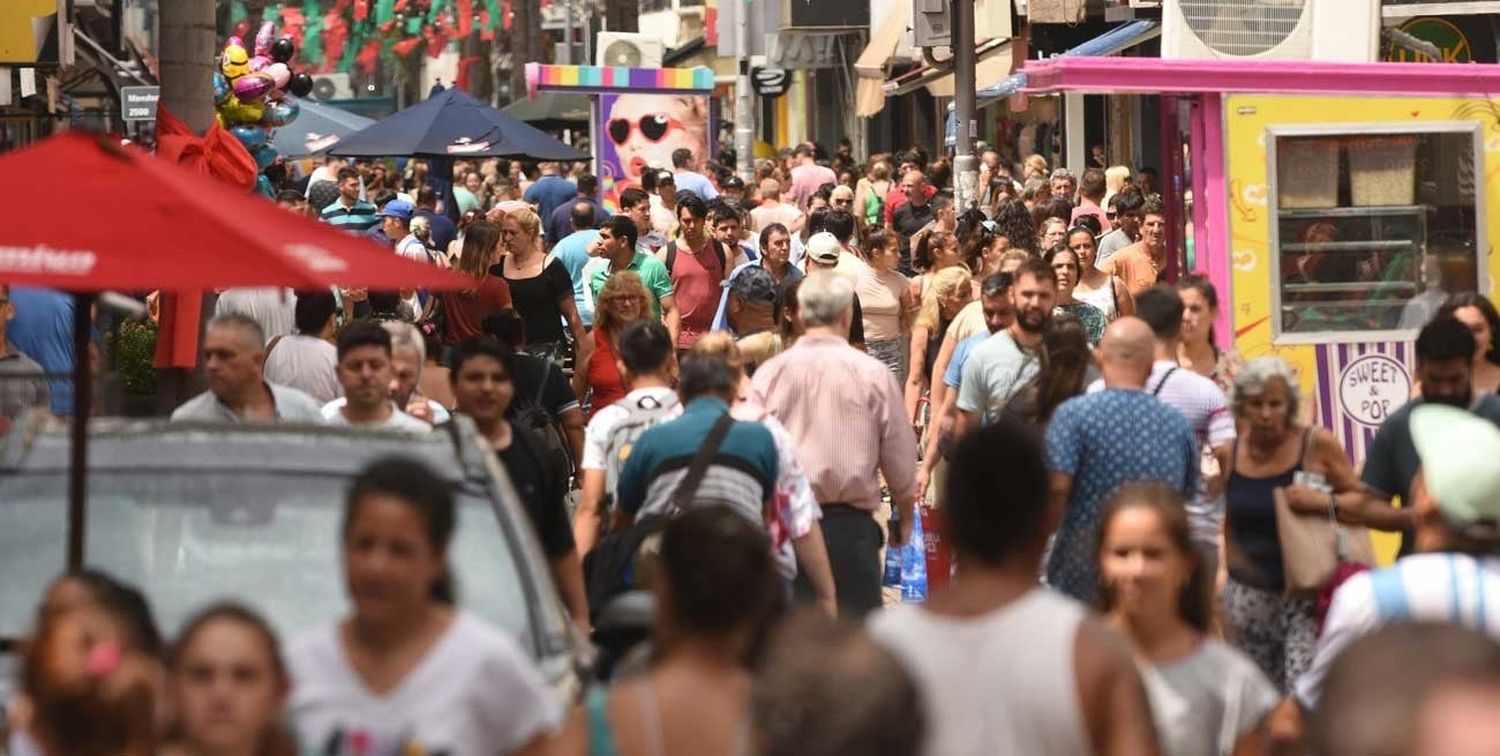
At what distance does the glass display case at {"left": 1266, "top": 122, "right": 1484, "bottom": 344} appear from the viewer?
12.4 m

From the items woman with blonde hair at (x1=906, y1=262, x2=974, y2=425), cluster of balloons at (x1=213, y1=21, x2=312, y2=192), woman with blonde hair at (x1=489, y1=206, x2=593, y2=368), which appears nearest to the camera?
woman with blonde hair at (x1=906, y1=262, x2=974, y2=425)

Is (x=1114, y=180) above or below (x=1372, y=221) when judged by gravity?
above

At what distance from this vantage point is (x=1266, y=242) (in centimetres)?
1242

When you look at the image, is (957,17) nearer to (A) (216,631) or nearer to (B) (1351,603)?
(B) (1351,603)

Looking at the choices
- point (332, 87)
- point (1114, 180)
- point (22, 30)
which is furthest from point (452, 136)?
point (332, 87)

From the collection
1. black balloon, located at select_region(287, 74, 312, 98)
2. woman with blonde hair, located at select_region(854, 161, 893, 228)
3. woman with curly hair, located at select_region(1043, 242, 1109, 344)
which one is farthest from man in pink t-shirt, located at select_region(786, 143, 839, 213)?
woman with curly hair, located at select_region(1043, 242, 1109, 344)

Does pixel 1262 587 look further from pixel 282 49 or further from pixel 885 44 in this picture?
pixel 885 44

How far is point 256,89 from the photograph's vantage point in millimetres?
23531

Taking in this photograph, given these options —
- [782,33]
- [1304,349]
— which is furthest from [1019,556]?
[782,33]

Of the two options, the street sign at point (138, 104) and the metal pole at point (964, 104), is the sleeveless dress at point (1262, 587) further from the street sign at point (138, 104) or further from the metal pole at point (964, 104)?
the street sign at point (138, 104)

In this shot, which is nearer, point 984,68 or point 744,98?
point 984,68

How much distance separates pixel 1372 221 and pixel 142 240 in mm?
7931

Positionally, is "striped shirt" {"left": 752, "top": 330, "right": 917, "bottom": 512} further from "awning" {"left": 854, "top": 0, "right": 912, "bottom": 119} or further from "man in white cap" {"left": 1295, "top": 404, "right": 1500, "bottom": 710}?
"awning" {"left": 854, "top": 0, "right": 912, "bottom": 119}

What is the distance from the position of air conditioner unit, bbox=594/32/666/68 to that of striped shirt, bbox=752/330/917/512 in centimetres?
2909
